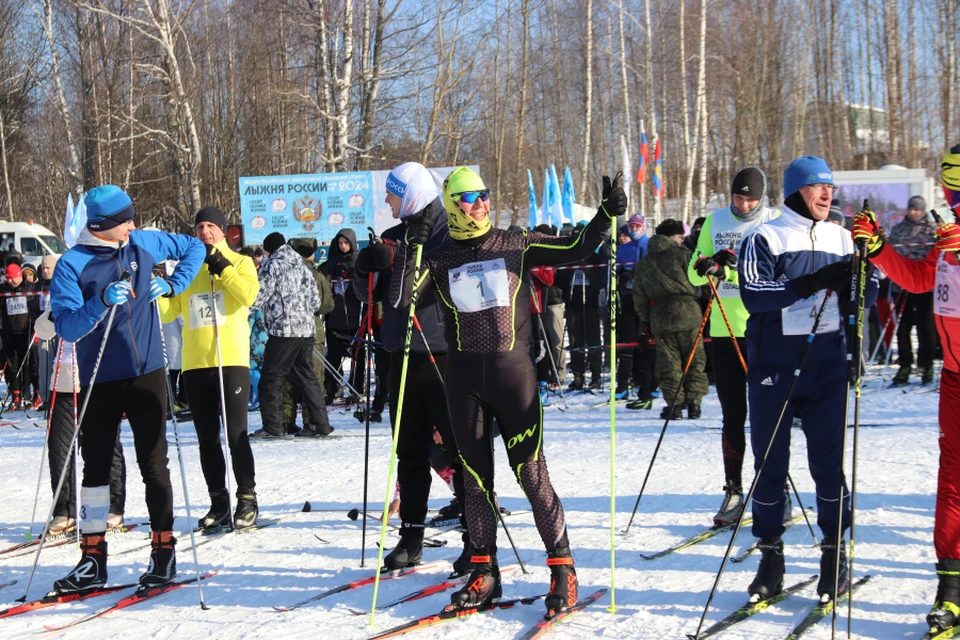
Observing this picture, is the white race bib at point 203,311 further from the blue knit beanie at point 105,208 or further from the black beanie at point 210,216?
the blue knit beanie at point 105,208

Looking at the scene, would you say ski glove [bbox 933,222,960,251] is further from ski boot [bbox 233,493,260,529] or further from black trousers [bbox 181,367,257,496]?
ski boot [bbox 233,493,260,529]

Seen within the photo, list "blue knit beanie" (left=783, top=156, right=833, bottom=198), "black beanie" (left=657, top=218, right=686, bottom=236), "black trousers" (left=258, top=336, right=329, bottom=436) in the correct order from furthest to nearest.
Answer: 1. "black beanie" (left=657, top=218, right=686, bottom=236)
2. "black trousers" (left=258, top=336, right=329, bottom=436)
3. "blue knit beanie" (left=783, top=156, right=833, bottom=198)

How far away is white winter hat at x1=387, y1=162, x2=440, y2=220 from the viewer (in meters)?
4.62

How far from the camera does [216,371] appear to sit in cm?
578

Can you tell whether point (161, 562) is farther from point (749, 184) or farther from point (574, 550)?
point (749, 184)

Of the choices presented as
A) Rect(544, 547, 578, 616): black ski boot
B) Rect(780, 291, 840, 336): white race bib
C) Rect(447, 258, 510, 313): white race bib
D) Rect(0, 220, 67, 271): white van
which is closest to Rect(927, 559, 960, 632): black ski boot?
Rect(780, 291, 840, 336): white race bib

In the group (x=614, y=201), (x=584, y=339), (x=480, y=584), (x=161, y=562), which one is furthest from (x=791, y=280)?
(x=584, y=339)

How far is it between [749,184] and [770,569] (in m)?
2.41

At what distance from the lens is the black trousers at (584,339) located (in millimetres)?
11383

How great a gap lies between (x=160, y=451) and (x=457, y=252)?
1917 millimetres

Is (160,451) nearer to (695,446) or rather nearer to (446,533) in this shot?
(446,533)

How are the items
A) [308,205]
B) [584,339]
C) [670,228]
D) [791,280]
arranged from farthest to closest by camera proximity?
1. [308,205]
2. [584,339]
3. [670,228]
4. [791,280]

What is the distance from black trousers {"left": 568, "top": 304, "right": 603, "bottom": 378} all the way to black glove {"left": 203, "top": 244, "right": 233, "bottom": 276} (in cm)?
652

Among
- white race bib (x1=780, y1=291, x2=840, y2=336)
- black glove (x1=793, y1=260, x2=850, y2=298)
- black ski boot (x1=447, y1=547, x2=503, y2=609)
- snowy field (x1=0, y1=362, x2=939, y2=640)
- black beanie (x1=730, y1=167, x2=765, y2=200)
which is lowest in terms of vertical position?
snowy field (x1=0, y1=362, x2=939, y2=640)
